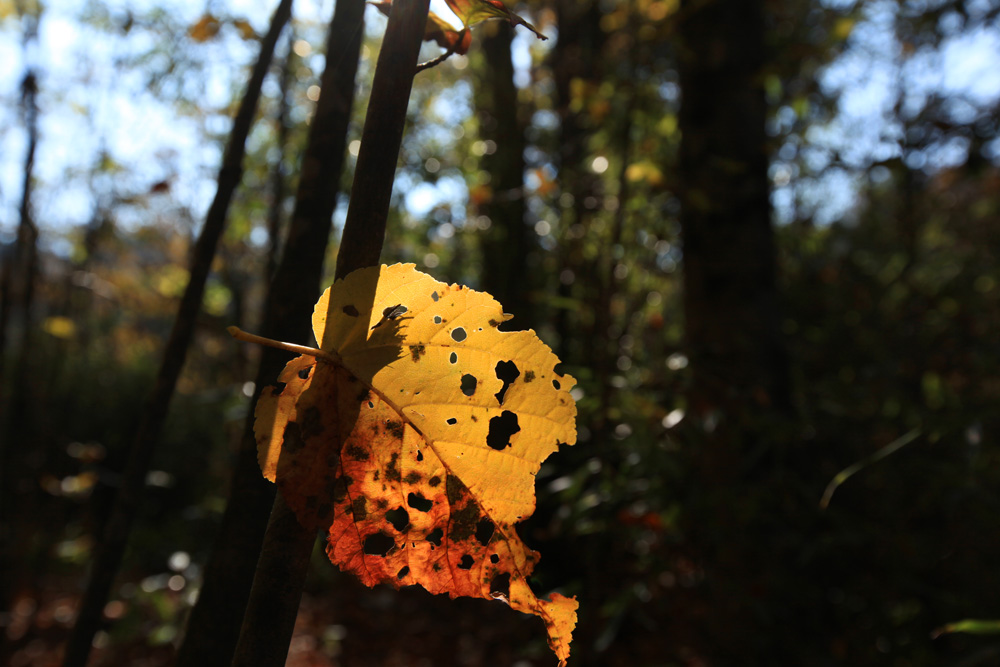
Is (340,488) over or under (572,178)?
under

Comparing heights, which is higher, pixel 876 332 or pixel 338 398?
pixel 876 332

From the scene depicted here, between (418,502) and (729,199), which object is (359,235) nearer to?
(418,502)

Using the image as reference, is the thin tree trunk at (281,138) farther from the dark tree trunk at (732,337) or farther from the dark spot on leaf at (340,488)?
the dark spot on leaf at (340,488)

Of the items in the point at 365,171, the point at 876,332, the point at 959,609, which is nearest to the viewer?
the point at 365,171

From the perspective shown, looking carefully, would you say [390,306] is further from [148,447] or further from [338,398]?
[148,447]

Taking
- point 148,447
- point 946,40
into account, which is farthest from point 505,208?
point 946,40

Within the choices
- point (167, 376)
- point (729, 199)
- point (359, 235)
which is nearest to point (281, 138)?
point (729, 199)
